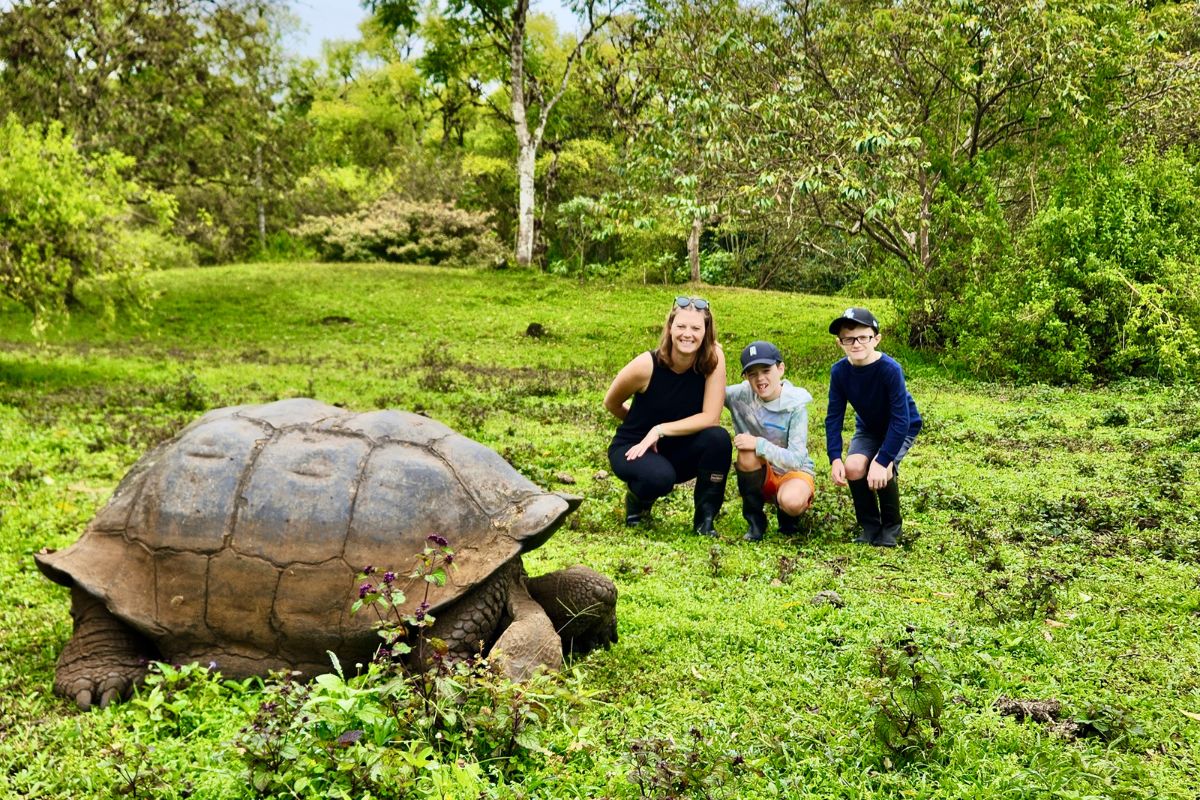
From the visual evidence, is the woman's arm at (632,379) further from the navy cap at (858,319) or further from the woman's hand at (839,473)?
the woman's hand at (839,473)

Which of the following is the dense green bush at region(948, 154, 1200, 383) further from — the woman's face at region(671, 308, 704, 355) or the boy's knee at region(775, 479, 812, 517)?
the woman's face at region(671, 308, 704, 355)

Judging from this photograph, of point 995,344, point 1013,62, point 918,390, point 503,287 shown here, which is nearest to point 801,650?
point 918,390

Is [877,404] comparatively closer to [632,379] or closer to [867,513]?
[867,513]

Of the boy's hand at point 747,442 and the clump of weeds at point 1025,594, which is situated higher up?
the boy's hand at point 747,442

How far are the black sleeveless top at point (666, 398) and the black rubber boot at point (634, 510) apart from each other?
1.47 ft

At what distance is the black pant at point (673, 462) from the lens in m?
5.95

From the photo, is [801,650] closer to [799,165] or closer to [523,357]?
[799,165]

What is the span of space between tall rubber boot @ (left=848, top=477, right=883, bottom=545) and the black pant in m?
0.86

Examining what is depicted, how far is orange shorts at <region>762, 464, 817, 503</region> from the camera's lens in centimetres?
582

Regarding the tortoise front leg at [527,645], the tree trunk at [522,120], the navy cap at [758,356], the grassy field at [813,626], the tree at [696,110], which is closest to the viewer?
the grassy field at [813,626]

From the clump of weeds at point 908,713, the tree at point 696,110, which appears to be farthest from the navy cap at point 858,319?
the tree at point 696,110

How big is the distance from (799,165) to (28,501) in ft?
34.8

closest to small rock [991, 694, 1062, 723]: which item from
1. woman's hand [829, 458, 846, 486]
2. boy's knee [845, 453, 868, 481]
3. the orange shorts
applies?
woman's hand [829, 458, 846, 486]

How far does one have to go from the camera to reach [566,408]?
10836mm
